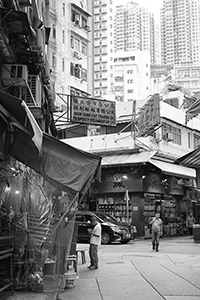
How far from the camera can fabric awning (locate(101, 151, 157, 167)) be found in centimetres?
2342

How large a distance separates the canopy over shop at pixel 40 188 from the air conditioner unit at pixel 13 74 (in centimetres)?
184

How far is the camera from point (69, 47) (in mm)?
41094

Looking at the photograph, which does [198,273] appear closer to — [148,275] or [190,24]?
[148,275]

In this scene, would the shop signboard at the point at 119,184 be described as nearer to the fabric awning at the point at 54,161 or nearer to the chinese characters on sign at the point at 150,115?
the chinese characters on sign at the point at 150,115

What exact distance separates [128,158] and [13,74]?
15833mm

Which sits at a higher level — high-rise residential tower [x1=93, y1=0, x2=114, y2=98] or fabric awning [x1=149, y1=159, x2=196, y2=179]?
high-rise residential tower [x1=93, y1=0, x2=114, y2=98]

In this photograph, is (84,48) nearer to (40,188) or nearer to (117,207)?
(117,207)

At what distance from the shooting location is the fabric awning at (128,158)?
2342 centimetres

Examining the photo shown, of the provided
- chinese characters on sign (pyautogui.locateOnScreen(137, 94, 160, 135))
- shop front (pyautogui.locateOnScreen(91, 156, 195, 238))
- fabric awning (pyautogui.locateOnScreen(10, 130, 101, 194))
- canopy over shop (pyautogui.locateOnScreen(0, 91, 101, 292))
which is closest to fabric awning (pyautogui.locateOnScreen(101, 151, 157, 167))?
shop front (pyautogui.locateOnScreen(91, 156, 195, 238))

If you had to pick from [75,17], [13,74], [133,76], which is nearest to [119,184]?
[13,74]

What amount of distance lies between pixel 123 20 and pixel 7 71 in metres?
163

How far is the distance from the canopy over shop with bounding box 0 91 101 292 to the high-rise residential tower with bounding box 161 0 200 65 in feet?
498

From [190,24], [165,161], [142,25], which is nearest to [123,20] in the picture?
[142,25]

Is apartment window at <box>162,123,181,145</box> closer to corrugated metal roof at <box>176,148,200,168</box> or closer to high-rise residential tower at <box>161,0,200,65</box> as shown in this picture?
corrugated metal roof at <box>176,148,200,168</box>
